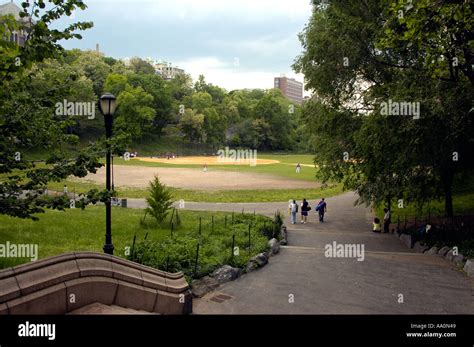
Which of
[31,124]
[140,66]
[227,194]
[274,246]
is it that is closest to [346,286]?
[274,246]

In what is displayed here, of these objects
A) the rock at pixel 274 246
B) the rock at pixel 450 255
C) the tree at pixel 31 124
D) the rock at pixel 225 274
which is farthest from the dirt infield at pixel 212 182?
the tree at pixel 31 124

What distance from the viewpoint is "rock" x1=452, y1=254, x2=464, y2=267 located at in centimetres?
1362

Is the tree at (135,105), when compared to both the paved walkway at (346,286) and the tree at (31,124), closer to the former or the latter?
the paved walkway at (346,286)

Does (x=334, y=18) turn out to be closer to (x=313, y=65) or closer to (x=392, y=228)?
(x=313, y=65)

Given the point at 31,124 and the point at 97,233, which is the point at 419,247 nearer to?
the point at 97,233

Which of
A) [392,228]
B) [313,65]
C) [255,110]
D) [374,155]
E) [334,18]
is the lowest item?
[392,228]

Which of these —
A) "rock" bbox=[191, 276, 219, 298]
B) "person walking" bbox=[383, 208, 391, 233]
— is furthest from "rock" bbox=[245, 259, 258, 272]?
"person walking" bbox=[383, 208, 391, 233]

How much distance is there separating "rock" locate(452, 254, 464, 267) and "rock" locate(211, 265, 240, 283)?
800 centimetres

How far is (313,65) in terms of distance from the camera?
21.3 m

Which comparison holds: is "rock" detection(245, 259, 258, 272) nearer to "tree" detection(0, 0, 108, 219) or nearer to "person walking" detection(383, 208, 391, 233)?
"tree" detection(0, 0, 108, 219)

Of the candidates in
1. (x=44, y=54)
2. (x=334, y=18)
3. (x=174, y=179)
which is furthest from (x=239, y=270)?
(x=174, y=179)

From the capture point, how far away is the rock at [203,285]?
30.8ft

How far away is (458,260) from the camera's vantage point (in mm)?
13883

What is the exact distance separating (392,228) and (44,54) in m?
21.1
